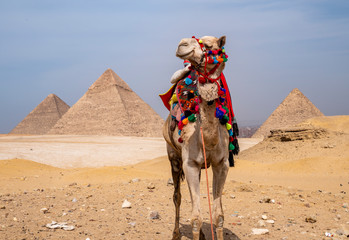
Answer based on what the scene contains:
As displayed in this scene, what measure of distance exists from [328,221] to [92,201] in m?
4.08

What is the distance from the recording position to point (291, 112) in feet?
181

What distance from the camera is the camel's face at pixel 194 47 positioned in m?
3.54

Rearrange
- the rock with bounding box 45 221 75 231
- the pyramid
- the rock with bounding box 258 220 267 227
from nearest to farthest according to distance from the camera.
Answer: the rock with bounding box 45 221 75 231 → the rock with bounding box 258 220 267 227 → the pyramid

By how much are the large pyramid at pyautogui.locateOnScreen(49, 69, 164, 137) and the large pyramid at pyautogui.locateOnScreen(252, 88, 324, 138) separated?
3525cm

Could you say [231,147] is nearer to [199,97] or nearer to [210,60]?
[199,97]

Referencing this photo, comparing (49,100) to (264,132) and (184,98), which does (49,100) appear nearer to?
(264,132)

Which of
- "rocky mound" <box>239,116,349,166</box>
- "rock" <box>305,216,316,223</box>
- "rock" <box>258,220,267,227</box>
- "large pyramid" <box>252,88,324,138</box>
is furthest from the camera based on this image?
"large pyramid" <box>252,88,324,138</box>

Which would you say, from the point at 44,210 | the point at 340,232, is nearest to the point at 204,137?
the point at 340,232

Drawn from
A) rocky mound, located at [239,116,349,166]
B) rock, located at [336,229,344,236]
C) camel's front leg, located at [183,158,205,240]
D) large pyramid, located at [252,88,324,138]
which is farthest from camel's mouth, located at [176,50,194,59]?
large pyramid, located at [252,88,324,138]

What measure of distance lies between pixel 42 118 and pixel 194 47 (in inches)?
4213

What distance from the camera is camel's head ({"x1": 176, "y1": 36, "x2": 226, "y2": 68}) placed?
353 cm

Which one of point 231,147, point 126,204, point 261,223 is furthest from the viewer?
point 126,204

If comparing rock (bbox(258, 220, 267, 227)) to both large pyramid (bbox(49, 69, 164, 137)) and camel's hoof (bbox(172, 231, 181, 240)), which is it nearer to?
camel's hoof (bbox(172, 231, 181, 240))

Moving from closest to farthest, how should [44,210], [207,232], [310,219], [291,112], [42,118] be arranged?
1. [207,232]
2. [310,219]
3. [44,210]
4. [291,112]
5. [42,118]
